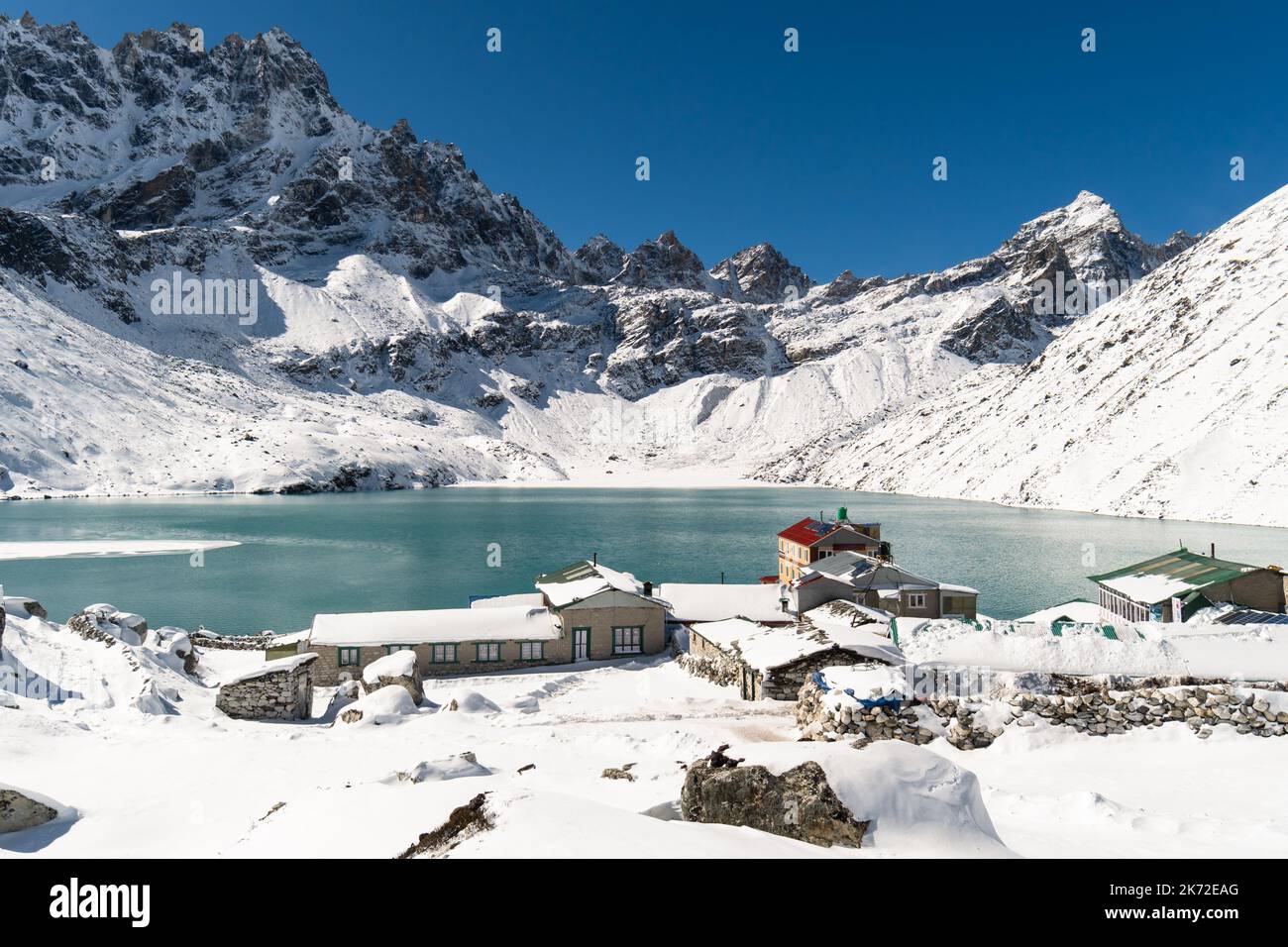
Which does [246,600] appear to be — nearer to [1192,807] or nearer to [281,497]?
[1192,807]

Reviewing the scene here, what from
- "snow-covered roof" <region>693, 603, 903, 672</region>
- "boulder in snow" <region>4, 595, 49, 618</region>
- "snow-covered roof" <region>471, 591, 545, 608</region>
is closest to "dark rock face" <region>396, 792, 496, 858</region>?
"snow-covered roof" <region>693, 603, 903, 672</region>

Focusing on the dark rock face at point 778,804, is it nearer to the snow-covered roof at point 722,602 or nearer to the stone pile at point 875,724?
the stone pile at point 875,724

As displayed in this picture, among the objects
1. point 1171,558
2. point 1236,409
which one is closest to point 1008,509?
point 1236,409

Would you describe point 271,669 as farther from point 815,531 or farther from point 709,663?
point 815,531

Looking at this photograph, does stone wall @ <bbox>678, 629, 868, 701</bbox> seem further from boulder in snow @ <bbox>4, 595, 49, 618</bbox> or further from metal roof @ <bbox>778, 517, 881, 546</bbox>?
boulder in snow @ <bbox>4, 595, 49, 618</bbox>

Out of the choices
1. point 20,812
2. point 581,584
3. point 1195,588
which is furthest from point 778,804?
point 1195,588

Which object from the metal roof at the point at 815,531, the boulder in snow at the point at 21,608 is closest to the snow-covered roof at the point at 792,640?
the metal roof at the point at 815,531
